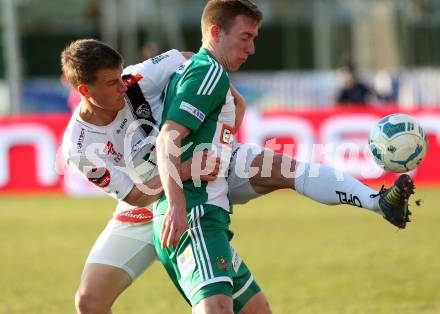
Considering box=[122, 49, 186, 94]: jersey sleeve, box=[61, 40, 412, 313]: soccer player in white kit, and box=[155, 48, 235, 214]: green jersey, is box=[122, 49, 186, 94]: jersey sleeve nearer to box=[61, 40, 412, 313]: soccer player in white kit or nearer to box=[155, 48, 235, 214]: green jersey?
box=[61, 40, 412, 313]: soccer player in white kit

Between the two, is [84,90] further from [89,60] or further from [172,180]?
→ [172,180]

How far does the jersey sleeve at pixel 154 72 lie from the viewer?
19.9ft

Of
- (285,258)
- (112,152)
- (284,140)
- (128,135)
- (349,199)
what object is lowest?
(284,140)

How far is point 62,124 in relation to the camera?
645 inches

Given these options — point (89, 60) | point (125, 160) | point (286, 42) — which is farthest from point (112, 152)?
point (286, 42)

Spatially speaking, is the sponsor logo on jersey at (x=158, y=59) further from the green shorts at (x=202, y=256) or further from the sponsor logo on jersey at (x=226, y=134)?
the green shorts at (x=202, y=256)

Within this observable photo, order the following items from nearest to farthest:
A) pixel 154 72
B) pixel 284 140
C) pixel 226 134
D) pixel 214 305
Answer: pixel 214 305 → pixel 226 134 → pixel 154 72 → pixel 284 140

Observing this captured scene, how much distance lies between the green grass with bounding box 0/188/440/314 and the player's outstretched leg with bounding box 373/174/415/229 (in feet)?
8.51

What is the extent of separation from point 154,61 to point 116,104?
1.24ft

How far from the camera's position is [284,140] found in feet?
53.2

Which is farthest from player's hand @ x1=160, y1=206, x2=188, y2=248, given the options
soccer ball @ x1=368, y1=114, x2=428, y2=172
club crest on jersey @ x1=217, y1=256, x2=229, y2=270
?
soccer ball @ x1=368, y1=114, x2=428, y2=172

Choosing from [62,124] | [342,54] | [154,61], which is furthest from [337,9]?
[154,61]

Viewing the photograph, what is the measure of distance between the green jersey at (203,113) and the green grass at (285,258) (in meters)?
2.72

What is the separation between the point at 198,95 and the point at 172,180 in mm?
472
